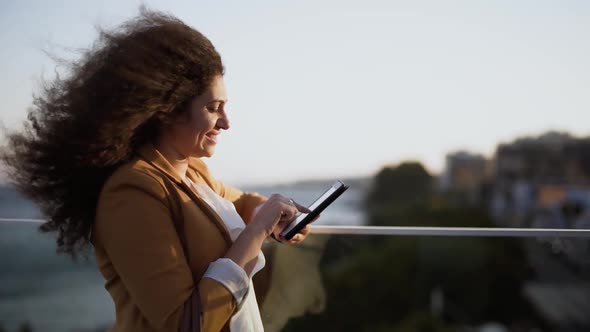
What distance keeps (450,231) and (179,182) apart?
2.80 feet

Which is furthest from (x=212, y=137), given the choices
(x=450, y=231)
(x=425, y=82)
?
(x=425, y=82)

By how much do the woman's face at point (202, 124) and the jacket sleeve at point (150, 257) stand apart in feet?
0.53

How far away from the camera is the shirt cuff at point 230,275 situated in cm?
131

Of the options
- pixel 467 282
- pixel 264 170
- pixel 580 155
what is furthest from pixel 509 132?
pixel 264 170

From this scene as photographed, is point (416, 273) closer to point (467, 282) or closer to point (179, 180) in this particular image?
point (467, 282)

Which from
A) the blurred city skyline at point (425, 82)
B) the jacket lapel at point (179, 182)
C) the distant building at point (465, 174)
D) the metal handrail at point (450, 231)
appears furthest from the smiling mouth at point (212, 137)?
the distant building at point (465, 174)

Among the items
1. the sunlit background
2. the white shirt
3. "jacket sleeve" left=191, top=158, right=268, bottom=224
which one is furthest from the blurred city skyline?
the white shirt

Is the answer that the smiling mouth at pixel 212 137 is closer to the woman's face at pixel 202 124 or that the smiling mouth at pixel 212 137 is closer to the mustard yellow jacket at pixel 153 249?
the woman's face at pixel 202 124

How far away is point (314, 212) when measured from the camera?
1.50 meters

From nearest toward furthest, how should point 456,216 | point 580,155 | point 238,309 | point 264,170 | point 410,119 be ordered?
1. point 238,309
2. point 264,170
3. point 456,216
4. point 580,155
5. point 410,119

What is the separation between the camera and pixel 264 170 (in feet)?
155

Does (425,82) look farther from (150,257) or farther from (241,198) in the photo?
(150,257)

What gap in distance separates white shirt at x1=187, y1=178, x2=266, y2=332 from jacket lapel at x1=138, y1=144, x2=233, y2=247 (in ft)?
0.10

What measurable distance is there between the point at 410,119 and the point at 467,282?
22.2 m
